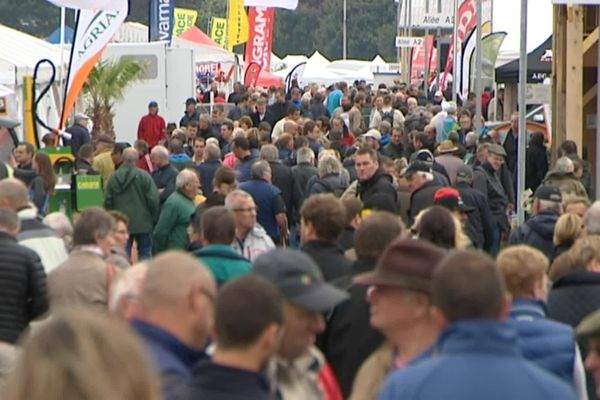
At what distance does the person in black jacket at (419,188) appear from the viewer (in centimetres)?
1413

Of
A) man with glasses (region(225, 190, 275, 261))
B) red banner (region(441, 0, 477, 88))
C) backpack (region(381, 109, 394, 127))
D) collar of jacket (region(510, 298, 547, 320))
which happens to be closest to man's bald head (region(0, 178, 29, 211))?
man with glasses (region(225, 190, 275, 261))

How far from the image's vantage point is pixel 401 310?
5.36 metres

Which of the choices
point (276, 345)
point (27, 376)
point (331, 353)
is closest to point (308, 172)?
point (331, 353)

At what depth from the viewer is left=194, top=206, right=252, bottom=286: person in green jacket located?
802 centimetres

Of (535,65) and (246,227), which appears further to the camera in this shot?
(535,65)

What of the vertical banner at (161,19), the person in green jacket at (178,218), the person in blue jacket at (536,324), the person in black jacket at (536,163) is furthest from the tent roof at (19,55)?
the person in blue jacket at (536,324)

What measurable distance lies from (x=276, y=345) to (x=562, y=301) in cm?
384

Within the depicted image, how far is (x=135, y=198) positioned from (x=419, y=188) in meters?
3.84

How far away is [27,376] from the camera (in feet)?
9.21

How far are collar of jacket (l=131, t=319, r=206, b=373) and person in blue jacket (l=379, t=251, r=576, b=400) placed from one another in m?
0.65

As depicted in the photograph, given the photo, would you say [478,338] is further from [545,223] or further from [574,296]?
[545,223]

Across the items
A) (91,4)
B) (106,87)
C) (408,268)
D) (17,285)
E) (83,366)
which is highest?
(91,4)

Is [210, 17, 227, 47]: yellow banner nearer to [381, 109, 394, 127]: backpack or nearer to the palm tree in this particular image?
the palm tree

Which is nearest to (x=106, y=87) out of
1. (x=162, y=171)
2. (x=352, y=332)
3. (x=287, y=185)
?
(x=162, y=171)
